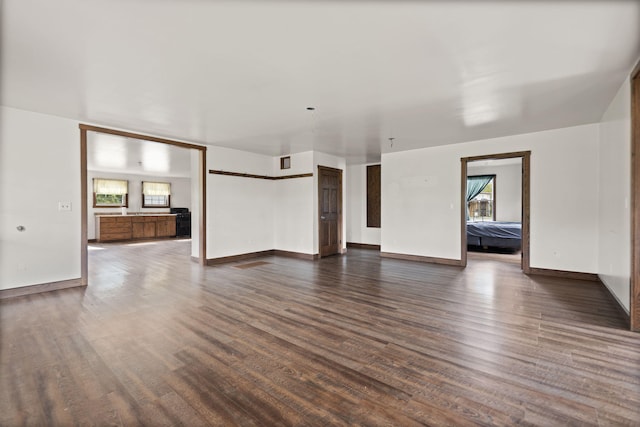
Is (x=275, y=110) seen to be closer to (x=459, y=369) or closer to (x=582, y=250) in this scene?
(x=459, y=369)

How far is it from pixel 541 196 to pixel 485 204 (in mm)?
6012

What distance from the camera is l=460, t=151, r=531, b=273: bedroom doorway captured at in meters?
7.62

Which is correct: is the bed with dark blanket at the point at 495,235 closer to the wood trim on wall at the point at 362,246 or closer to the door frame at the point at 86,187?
the wood trim on wall at the point at 362,246

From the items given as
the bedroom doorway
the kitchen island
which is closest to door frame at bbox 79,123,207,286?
the kitchen island

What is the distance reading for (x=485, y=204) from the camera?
36.1 ft

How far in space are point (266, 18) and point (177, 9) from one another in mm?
573

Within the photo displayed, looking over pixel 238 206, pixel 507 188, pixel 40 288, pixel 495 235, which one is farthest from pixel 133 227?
pixel 507 188

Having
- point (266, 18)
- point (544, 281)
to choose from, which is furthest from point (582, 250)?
point (266, 18)

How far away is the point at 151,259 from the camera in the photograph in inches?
276

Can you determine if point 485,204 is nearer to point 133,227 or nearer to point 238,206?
point 238,206

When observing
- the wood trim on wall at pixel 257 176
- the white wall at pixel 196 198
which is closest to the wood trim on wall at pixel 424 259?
the wood trim on wall at pixel 257 176

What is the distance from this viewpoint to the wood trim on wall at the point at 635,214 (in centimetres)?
289

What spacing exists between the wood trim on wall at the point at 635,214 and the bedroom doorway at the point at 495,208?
403 centimetres

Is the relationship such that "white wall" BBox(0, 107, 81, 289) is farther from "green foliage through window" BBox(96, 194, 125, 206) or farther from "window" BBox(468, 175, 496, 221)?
"window" BBox(468, 175, 496, 221)
